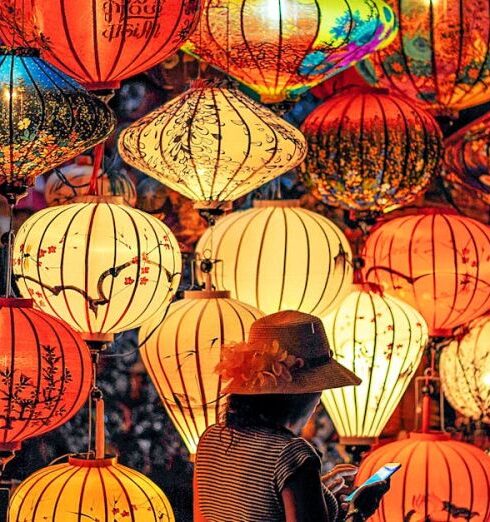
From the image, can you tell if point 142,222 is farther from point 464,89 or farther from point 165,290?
point 464,89

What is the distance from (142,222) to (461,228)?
1194 millimetres

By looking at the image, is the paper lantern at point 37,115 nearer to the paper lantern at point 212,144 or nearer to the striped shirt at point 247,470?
the paper lantern at point 212,144

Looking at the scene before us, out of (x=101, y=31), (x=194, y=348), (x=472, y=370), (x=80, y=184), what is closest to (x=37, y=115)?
(x=101, y=31)

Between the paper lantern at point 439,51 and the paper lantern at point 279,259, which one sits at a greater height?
the paper lantern at point 439,51

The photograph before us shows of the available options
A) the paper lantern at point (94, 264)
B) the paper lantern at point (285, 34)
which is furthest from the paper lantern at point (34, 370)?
the paper lantern at point (285, 34)

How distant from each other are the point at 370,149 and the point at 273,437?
180 cm

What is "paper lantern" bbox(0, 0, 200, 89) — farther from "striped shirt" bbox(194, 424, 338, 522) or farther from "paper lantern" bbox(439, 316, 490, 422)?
"paper lantern" bbox(439, 316, 490, 422)

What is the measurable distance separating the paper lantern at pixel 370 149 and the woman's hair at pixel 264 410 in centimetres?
168

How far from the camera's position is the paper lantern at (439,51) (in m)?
5.59

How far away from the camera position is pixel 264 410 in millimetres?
4004

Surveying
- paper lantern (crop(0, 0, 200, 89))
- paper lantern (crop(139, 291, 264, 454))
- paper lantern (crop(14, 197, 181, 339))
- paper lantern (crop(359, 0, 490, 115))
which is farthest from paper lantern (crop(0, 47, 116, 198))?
paper lantern (crop(359, 0, 490, 115))

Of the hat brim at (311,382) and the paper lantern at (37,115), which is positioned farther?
the paper lantern at (37,115)

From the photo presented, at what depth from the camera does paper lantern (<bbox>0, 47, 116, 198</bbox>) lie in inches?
177

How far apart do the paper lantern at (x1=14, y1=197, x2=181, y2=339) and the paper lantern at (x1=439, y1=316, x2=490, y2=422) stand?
137 centimetres
